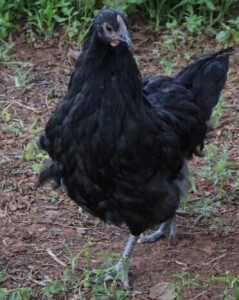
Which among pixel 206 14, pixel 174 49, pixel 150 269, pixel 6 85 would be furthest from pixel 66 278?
pixel 206 14

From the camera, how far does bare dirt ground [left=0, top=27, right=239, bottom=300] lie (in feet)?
14.8

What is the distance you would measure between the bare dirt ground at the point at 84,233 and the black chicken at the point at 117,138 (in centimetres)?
26

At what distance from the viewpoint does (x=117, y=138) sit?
4070 mm

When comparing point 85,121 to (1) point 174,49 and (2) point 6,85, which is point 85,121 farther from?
(1) point 174,49

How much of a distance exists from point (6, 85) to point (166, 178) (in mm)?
2470

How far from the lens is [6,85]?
256 inches

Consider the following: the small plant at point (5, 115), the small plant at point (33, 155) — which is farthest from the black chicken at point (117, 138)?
the small plant at point (5, 115)

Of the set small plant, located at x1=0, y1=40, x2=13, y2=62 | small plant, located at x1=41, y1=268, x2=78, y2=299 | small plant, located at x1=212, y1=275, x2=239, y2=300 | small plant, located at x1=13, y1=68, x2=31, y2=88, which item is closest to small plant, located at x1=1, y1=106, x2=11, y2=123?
small plant, located at x1=13, y1=68, x2=31, y2=88

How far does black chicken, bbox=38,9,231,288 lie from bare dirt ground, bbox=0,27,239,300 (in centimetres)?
26

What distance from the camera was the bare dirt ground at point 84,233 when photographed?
452cm

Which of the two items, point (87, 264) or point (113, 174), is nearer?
point (113, 174)

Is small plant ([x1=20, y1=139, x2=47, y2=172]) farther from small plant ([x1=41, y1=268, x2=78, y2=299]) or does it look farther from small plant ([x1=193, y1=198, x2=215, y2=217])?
small plant ([x1=41, y1=268, x2=78, y2=299])

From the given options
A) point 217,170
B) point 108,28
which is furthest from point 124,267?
point 108,28

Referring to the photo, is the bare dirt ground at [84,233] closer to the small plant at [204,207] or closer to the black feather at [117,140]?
the small plant at [204,207]
